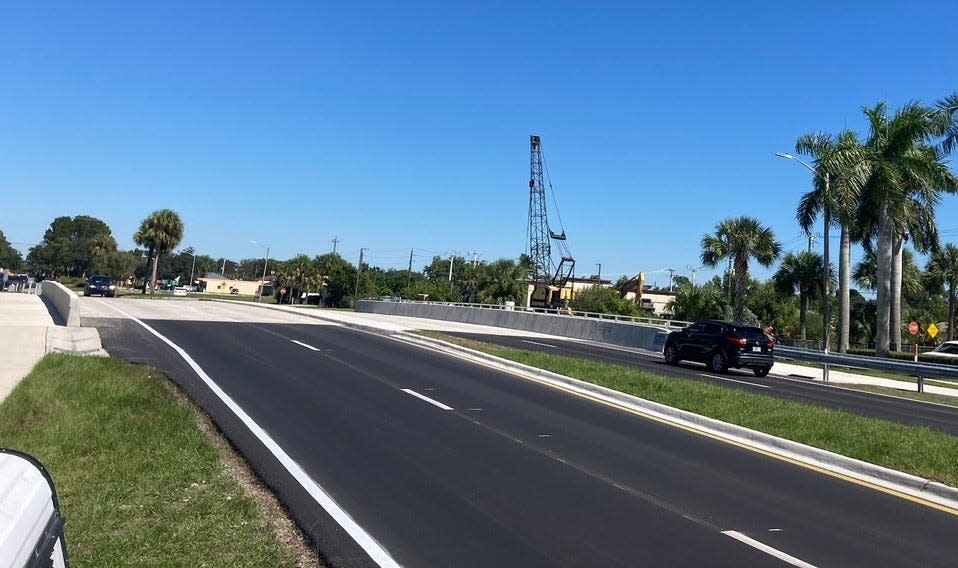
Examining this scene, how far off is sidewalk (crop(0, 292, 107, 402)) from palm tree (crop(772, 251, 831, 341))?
47.7 m

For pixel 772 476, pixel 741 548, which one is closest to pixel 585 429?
pixel 772 476

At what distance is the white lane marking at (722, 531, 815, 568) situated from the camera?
6141mm

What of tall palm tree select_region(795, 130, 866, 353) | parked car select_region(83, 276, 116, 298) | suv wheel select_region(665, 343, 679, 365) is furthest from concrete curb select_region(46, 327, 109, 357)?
parked car select_region(83, 276, 116, 298)

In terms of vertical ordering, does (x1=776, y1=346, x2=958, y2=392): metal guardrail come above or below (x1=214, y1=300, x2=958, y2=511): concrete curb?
above

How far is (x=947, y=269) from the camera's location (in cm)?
6400

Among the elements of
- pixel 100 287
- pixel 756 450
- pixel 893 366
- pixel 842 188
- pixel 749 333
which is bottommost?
pixel 756 450

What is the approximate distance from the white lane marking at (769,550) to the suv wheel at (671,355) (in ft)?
66.8

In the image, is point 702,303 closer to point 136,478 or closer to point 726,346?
point 726,346

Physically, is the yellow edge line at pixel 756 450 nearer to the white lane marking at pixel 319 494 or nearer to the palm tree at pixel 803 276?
A: the white lane marking at pixel 319 494

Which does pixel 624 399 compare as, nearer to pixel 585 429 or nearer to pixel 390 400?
pixel 585 429

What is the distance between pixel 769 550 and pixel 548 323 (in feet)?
129

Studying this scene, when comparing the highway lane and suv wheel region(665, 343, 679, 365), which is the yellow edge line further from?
suv wheel region(665, 343, 679, 365)

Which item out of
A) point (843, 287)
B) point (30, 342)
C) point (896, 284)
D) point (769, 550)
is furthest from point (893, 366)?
point (30, 342)

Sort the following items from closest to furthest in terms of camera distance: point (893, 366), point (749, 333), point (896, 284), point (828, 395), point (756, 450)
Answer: point (756, 450)
point (828, 395)
point (893, 366)
point (749, 333)
point (896, 284)
